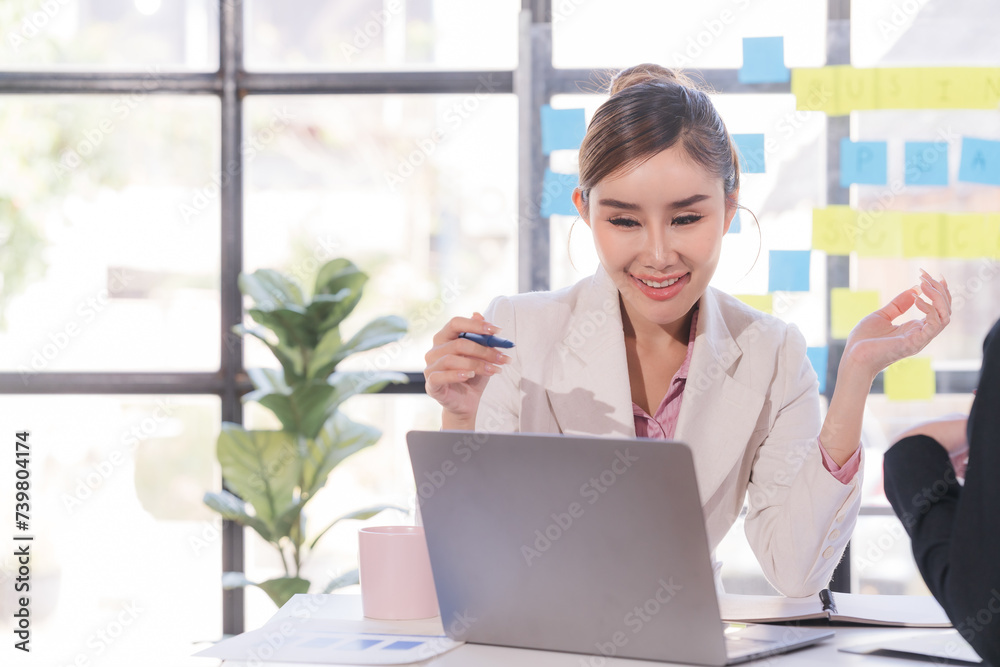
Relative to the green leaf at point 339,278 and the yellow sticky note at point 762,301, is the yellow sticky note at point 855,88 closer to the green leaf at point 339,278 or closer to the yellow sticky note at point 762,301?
the yellow sticky note at point 762,301

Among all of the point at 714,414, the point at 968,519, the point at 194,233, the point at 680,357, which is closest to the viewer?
the point at 968,519

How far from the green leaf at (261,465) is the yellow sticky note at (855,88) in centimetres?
174

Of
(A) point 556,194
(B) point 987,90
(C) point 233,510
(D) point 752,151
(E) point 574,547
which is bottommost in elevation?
(C) point 233,510

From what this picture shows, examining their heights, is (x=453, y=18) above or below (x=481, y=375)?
above

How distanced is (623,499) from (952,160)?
2042 mm

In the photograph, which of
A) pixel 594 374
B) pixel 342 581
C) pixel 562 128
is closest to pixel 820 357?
pixel 562 128

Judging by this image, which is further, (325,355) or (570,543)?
(325,355)

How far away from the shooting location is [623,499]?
745mm

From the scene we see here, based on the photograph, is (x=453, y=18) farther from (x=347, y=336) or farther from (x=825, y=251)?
(x=825, y=251)

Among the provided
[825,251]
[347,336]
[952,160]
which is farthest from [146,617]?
[952,160]

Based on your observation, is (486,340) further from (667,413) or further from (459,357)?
(667,413)

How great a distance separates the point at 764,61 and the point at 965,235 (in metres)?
0.72

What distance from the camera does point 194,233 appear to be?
261cm

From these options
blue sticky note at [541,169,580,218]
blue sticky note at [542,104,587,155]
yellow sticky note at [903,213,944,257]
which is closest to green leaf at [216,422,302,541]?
blue sticky note at [541,169,580,218]
